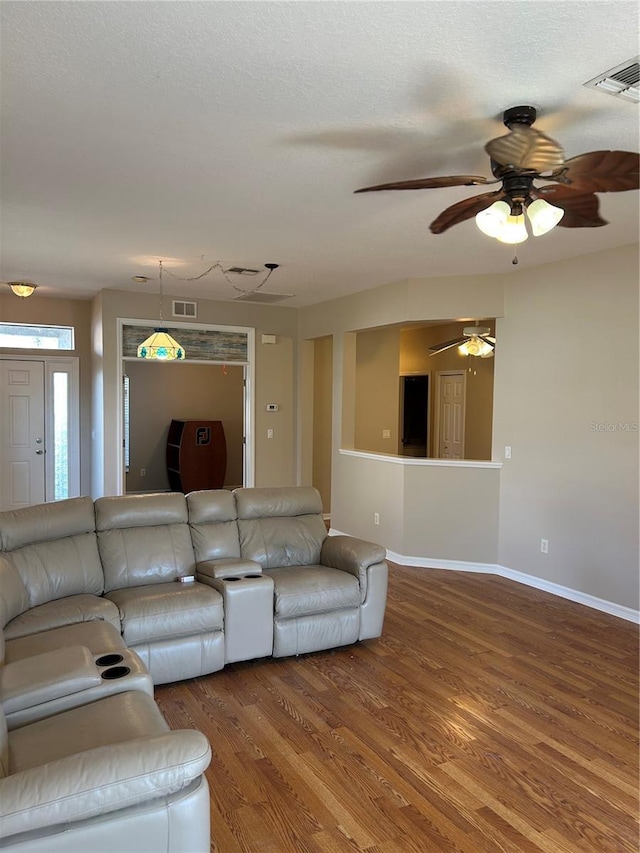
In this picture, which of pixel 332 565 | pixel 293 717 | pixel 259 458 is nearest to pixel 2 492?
pixel 259 458

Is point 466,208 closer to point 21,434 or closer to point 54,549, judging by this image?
point 54,549

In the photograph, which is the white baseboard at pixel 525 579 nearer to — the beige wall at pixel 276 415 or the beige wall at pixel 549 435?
the beige wall at pixel 549 435

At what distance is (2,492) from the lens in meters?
7.59

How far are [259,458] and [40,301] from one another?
11.1 feet

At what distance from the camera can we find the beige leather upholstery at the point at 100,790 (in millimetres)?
1541

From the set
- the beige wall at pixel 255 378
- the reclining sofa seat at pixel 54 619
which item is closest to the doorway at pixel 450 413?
the beige wall at pixel 255 378

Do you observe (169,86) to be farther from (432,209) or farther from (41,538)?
(41,538)

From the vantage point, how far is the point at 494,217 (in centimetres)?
255

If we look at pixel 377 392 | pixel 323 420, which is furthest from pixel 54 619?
pixel 323 420

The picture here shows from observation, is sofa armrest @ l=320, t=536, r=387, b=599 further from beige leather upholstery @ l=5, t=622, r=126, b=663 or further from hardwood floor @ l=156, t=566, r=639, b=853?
beige leather upholstery @ l=5, t=622, r=126, b=663

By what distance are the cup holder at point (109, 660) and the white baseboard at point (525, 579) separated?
3671mm

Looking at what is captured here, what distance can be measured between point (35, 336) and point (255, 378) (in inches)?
114

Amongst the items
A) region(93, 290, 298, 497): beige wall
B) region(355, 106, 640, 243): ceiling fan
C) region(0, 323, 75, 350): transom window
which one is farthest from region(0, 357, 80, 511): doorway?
region(355, 106, 640, 243): ceiling fan

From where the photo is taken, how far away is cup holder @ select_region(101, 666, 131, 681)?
8.00 ft
